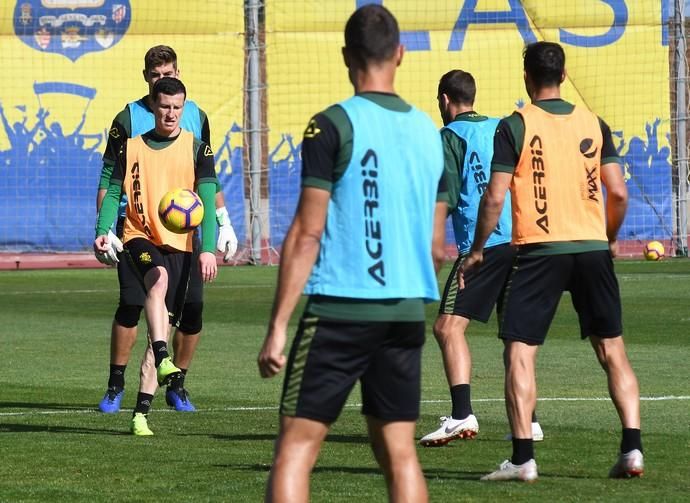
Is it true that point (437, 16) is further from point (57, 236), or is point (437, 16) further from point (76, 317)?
point (76, 317)

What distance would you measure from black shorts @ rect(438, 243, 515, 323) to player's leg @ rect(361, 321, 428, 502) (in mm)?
Result: 4061

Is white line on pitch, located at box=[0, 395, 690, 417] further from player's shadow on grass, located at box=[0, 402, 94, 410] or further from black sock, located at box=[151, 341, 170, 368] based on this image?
black sock, located at box=[151, 341, 170, 368]

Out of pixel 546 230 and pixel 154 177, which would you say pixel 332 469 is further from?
pixel 154 177

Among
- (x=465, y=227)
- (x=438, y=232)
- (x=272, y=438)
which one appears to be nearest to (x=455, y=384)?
(x=465, y=227)

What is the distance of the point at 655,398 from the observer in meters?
11.1

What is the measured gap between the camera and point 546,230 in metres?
7.74

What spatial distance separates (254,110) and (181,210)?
2068cm

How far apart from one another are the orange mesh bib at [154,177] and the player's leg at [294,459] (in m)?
4.79

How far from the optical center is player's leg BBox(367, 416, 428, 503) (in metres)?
5.43

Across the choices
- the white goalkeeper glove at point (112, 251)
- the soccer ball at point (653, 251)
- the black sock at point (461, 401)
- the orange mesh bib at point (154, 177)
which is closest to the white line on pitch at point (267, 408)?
the white goalkeeper glove at point (112, 251)

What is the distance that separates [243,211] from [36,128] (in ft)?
13.6

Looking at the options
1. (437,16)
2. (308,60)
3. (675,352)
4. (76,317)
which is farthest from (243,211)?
(675,352)

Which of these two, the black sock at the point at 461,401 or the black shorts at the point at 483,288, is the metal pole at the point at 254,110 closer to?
the black shorts at the point at 483,288

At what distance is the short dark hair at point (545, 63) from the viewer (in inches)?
303
